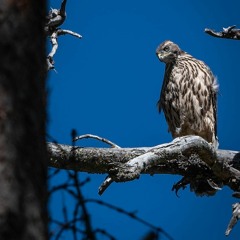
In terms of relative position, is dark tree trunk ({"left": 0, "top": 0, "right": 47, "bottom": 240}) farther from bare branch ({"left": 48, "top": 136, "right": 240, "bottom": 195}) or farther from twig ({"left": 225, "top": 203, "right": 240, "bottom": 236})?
twig ({"left": 225, "top": 203, "right": 240, "bottom": 236})

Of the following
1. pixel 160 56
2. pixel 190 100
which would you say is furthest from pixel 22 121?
pixel 160 56

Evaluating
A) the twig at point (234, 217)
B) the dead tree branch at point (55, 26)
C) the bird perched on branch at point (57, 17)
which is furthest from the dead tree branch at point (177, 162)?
the bird perched on branch at point (57, 17)

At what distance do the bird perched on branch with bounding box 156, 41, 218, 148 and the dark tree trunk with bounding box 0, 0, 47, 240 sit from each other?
242 inches

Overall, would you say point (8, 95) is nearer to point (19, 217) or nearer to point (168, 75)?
point (19, 217)

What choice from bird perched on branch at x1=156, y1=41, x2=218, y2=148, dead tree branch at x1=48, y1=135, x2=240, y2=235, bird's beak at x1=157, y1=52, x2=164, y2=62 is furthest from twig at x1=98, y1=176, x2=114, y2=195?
bird's beak at x1=157, y1=52, x2=164, y2=62

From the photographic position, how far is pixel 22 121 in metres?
1.78

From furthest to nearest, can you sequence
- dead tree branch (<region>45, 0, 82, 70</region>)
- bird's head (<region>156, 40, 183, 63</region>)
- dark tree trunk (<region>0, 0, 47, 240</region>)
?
bird's head (<region>156, 40, 183, 63</region>)
dead tree branch (<region>45, 0, 82, 70</region>)
dark tree trunk (<region>0, 0, 47, 240</region>)

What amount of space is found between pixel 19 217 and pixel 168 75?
6703mm

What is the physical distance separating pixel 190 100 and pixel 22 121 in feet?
20.6

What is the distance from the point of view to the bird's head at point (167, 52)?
847 cm

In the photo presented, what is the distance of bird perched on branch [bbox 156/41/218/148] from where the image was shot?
791 centimetres

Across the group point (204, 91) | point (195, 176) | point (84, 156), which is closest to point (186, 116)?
point (204, 91)

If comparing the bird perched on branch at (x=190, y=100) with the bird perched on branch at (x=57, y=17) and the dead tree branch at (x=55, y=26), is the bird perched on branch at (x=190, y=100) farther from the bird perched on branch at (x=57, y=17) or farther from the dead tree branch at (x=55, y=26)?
the bird perched on branch at (x=57, y=17)

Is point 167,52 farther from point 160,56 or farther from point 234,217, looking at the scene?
point 234,217
